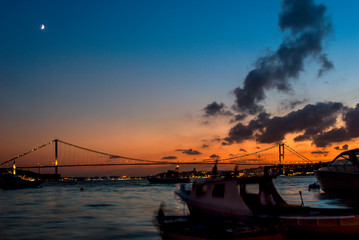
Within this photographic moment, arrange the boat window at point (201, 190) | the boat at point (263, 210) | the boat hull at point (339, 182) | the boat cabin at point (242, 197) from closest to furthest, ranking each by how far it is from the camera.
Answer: the boat at point (263, 210), the boat cabin at point (242, 197), the boat window at point (201, 190), the boat hull at point (339, 182)

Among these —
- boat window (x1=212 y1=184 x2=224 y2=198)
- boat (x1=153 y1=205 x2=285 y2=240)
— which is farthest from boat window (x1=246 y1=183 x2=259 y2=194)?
boat (x1=153 y1=205 x2=285 y2=240)

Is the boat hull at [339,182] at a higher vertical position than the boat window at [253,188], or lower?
lower

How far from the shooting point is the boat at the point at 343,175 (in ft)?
95.2

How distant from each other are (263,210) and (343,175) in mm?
19523

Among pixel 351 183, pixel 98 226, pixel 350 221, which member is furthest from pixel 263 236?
pixel 351 183

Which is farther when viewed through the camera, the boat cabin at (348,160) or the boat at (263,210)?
the boat cabin at (348,160)

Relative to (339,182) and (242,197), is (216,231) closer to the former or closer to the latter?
(242,197)

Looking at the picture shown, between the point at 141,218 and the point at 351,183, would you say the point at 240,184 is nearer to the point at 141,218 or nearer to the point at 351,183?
the point at 141,218

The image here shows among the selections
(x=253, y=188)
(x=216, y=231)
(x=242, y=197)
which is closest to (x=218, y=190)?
(x=253, y=188)

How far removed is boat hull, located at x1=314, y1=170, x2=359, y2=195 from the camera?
28812 millimetres

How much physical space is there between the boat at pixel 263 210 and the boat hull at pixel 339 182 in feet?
54.6

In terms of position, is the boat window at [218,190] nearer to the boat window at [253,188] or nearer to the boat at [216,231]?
the boat window at [253,188]

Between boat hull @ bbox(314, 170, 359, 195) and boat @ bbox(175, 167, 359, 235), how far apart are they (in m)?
16.7

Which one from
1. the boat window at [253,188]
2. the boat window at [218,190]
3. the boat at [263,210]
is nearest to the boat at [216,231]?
the boat at [263,210]
